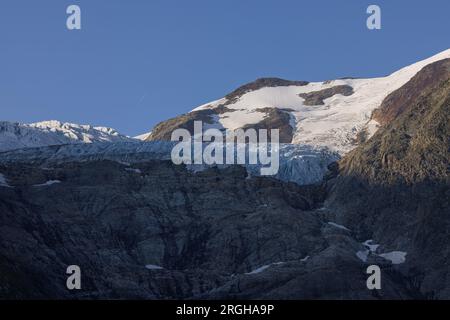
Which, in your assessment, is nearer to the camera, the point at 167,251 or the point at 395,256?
the point at 395,256

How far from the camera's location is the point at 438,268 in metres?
175

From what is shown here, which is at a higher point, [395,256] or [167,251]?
[167,251]

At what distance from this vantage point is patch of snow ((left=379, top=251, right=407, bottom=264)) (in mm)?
180750

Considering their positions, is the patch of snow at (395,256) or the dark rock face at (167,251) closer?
the dark rock face at (167,251)

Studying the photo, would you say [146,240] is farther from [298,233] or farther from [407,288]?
[407,288]

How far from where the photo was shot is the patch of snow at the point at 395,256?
593 feet

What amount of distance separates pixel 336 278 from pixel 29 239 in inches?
2012

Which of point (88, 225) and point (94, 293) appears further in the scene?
point (88, 225)

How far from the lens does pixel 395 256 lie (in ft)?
601

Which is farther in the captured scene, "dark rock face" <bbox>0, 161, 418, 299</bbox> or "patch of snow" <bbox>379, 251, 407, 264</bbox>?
"patch of snow" <bbox>379, 251, 407, 264</bbox>
